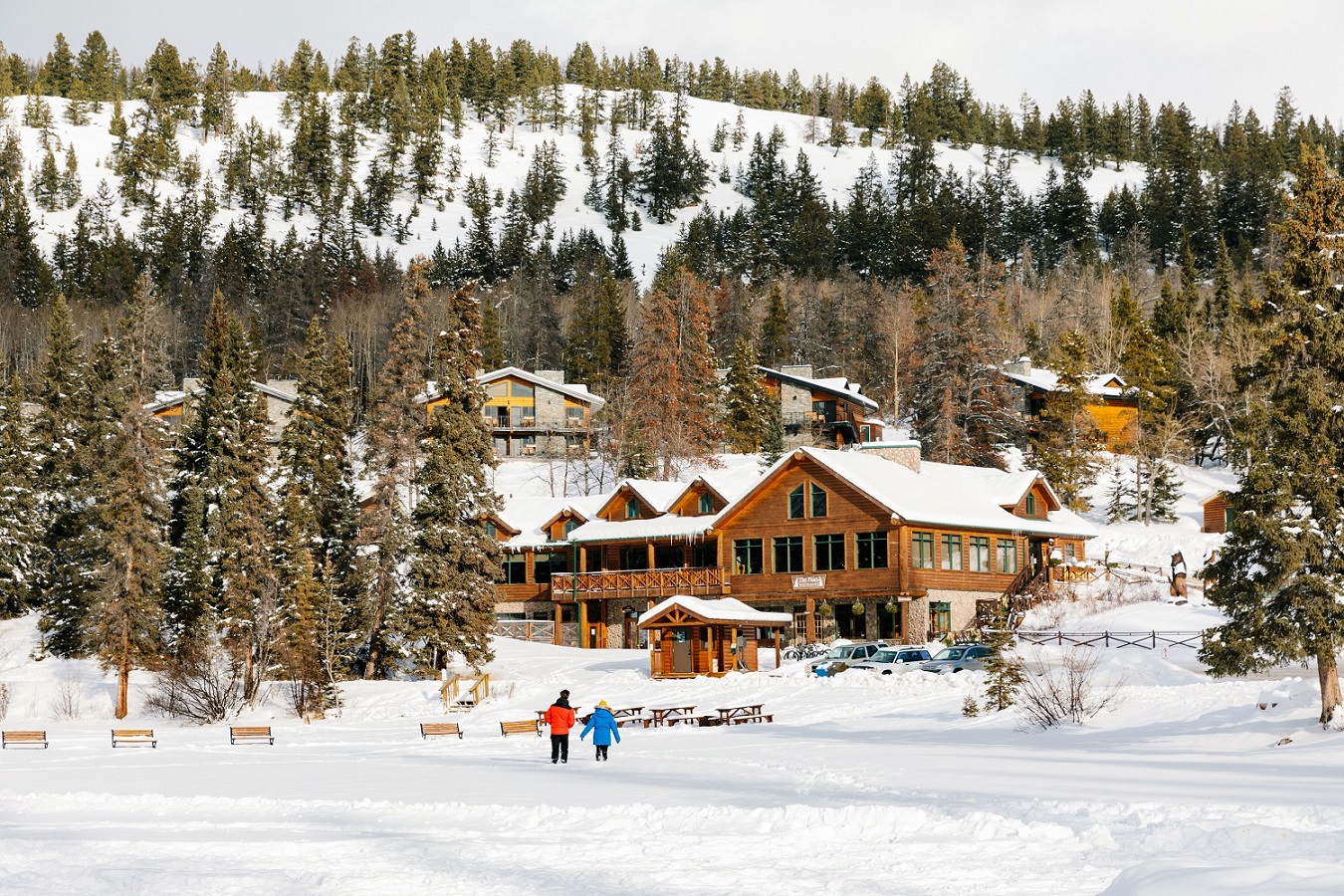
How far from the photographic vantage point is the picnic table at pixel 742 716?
34875mm

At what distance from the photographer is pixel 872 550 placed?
50969 mm

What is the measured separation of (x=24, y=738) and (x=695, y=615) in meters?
20.5

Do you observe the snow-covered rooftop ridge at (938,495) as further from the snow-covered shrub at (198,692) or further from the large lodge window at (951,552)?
the snow-covered shrub at (198,692)

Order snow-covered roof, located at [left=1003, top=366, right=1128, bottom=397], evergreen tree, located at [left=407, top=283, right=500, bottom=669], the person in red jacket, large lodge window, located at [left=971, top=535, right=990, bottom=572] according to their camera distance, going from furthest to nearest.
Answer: snow-covered roof, located at [left=1003, top=366, right=1128, bottom=397]
large lodge window, located at [left=971, top=535, right=990, bottom=572]
evergreen tree, located at [left=407, top=283, right=500, bottom=669]
the person in red jacket

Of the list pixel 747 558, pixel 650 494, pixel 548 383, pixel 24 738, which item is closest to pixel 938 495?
pixel 747 558

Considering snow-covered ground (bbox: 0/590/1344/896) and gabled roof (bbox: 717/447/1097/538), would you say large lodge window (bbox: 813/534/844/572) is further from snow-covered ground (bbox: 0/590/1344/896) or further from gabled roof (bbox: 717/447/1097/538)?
snow-covered ground (bbox: 0/590/1344/896)

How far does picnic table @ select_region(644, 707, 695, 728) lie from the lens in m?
35.4

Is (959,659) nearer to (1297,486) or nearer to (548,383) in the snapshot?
(1297,486)

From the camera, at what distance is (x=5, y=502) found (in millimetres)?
58844

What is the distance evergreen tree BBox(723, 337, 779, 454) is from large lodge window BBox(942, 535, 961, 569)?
128 ft

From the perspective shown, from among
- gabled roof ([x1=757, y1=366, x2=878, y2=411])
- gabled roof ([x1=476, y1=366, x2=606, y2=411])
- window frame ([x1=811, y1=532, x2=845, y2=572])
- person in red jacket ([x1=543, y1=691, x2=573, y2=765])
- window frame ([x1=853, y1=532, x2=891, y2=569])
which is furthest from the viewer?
gabled roof ([x1=757, y1=366, x2=878, y2=411])

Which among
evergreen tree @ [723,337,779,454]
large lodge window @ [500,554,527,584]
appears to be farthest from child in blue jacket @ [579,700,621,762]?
evergreen tree @ [723,337,779,454]

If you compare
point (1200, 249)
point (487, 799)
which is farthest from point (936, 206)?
point (487, 799)

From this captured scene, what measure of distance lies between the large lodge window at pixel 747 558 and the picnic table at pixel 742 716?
1825cm
